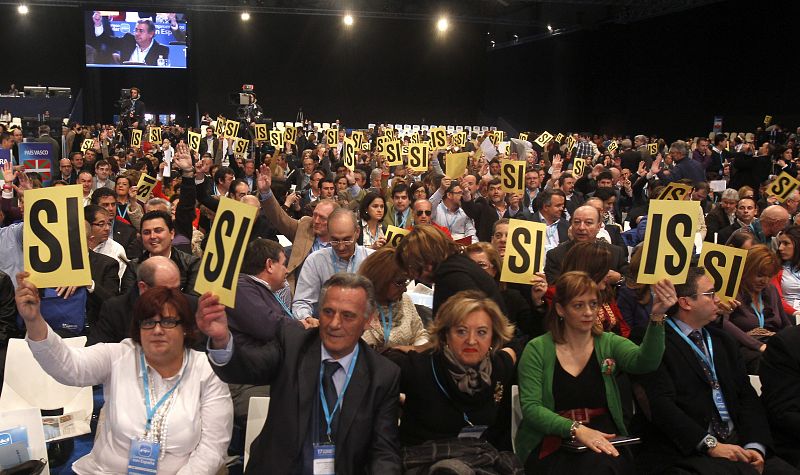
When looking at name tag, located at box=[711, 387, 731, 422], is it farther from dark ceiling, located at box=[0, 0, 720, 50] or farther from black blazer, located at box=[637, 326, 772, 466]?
dark ceiling, located at box=[0, 0, 720, 50]

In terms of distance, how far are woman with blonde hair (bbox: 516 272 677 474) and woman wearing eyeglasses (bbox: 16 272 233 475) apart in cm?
134

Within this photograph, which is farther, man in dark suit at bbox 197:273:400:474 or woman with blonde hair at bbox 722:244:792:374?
woman with blonde hair at bbox 722:244:792:374

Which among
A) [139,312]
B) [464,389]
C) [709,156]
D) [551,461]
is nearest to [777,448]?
[551,461]

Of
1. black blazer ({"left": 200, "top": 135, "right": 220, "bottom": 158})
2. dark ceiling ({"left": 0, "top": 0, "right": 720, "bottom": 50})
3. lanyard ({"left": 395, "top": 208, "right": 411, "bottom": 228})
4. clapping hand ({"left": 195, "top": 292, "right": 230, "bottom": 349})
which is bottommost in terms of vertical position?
clapping hand ({"left": 195, "top": 292, "right": 230, "bottom": 349})

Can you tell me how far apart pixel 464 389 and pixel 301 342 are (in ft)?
2.26

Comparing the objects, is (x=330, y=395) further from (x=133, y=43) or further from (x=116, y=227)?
(x=133, y=43)

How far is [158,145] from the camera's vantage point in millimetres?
15469

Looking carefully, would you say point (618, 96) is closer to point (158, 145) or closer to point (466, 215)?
point (158, 145)

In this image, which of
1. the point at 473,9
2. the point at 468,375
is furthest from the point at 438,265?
the point at 473,9

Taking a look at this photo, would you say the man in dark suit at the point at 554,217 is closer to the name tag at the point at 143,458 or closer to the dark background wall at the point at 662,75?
the name tag at the point at 143,458

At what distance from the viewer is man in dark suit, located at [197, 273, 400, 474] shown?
3.08m

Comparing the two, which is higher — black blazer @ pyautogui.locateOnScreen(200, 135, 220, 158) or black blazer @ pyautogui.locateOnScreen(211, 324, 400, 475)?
black blazer @ pyautogui.locateOnScreen(200, 135, 220, 158)

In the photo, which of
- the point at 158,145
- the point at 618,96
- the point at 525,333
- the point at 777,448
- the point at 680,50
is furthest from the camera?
the point at 618,96

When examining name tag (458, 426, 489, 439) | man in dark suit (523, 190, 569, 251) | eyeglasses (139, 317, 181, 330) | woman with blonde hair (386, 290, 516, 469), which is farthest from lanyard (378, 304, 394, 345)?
man in dark suit (523, 190, 569, 251)
